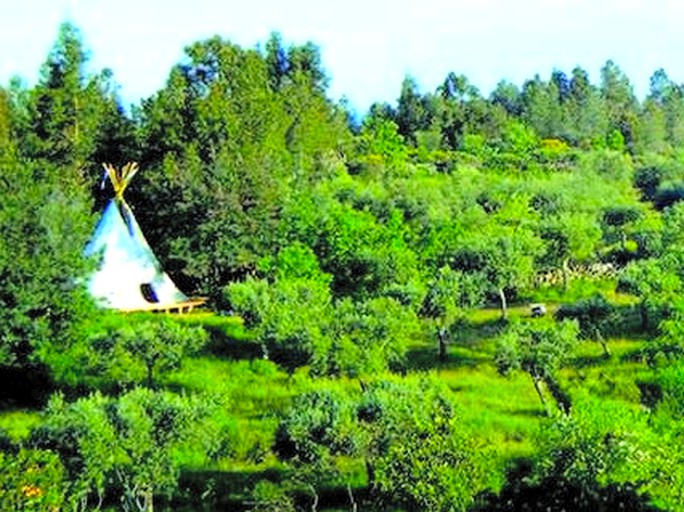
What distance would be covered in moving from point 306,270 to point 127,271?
26.9 ft

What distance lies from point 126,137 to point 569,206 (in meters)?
28.4

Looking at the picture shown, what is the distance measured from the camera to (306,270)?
147 ft

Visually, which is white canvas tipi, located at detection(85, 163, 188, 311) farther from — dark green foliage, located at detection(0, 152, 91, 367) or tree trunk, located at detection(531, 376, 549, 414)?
tree trunk, located at detection(531, 376, 549, 414)

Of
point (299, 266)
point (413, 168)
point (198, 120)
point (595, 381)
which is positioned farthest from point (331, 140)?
point (595, 381)

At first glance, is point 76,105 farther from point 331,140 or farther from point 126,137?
point 331,140

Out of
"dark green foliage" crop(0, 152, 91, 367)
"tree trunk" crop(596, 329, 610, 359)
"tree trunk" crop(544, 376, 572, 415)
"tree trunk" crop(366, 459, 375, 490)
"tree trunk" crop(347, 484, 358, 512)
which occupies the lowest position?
"tree trunk" crop(347, 484, 358, 512)

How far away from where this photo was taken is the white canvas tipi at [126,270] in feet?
149

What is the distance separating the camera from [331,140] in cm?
7638

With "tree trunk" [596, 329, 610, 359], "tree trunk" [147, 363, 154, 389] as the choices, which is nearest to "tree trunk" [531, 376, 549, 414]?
"tree trunk" [596, 329, 610, 359]

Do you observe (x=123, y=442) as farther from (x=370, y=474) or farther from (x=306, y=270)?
(x=306, y=270)

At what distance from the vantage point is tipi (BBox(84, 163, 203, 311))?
4547 centimetres

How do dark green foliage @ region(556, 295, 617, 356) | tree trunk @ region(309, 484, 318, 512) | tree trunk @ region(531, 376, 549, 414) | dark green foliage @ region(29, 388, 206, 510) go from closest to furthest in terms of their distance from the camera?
1. dark green foliage @ region(29, 388, 206, 510)
2. tree trunk @ region(309, 484, 318, 512)
3. tree trunk @ region(531, 376, 549, 414)
4. dark green foliage @ region(556, 295, 617, 356)

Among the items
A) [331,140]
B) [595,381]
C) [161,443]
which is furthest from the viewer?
[331,140]

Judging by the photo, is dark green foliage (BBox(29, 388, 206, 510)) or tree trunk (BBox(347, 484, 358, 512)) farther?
tree trunk (BBox(347, 484, 358, 512))
